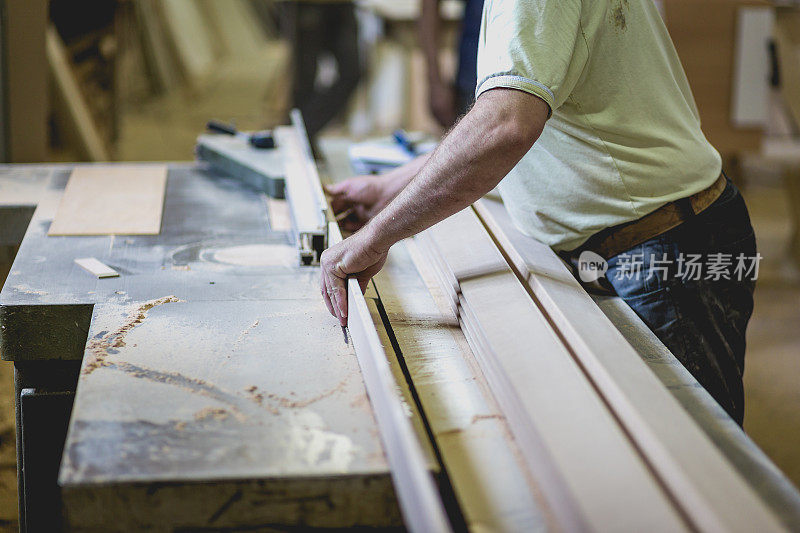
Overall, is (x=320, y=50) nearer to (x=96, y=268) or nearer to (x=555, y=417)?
(x=96, y=268)

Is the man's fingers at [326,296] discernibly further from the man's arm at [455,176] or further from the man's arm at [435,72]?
the man's arm at [435,72]

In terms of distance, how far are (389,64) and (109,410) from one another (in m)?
6.29

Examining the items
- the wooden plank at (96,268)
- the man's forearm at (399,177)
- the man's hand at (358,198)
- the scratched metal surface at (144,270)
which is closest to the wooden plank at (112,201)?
the scratched metal surface at (144,270)

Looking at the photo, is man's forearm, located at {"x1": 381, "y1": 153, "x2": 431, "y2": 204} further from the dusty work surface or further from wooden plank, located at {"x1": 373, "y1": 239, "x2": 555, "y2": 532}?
A: the dusty work surface

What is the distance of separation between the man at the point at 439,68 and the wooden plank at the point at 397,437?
2.75m

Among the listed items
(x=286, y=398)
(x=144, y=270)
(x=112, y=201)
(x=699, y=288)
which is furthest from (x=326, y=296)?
(x=112, y=201)

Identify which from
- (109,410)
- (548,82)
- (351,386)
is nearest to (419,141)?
(548,82)

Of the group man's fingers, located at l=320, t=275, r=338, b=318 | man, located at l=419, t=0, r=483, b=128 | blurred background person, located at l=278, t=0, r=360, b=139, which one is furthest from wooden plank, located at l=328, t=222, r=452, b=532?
blurred background person, located at l=278, t=0, r=360, b=139

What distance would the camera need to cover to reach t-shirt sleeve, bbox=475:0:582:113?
1.34m

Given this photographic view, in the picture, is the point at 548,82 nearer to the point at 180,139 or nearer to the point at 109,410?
the point at 109,410

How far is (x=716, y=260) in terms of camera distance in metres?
1.78

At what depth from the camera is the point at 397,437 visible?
3.39ft

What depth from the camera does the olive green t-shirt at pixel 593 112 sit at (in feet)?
4.49

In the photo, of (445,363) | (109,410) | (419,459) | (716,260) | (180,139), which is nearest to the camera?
(419,459)
